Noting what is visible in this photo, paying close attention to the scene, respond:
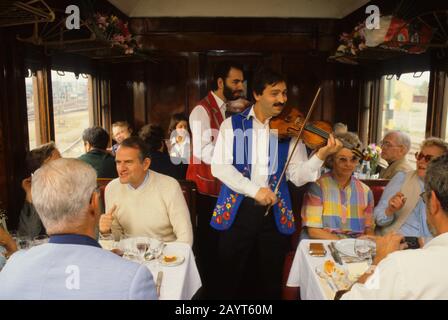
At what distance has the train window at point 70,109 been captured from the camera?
164 inches

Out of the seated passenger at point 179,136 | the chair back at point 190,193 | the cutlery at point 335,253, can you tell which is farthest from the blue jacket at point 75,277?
the seated passenger at point 179,136

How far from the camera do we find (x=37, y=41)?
3084 millimetres

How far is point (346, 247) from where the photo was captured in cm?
228

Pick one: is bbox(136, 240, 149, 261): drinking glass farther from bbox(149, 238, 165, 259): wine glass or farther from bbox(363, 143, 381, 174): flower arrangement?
bbox(363, 143, 381, 174): flower arrangement

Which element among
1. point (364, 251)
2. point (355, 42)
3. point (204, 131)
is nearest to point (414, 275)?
point (364, 251)

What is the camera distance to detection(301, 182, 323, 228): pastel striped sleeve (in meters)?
2.86

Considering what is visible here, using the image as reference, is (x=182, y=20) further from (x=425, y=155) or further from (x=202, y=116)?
(x=425, y=155)

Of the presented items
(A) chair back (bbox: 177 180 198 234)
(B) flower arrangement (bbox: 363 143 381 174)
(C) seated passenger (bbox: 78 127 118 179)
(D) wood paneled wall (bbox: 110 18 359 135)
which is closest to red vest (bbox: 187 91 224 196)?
(A) chair back (bbox: 177 180 198 234)

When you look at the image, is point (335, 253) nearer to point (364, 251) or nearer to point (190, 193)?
point (364, 251)

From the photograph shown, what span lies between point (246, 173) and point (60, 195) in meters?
1.51

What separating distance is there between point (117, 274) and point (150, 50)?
5004mm

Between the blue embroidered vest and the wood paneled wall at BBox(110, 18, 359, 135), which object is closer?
the blue embroidered vest

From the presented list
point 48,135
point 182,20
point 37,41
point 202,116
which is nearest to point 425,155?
point 202,116

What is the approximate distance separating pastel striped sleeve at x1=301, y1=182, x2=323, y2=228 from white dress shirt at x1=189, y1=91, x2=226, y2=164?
81 cm
